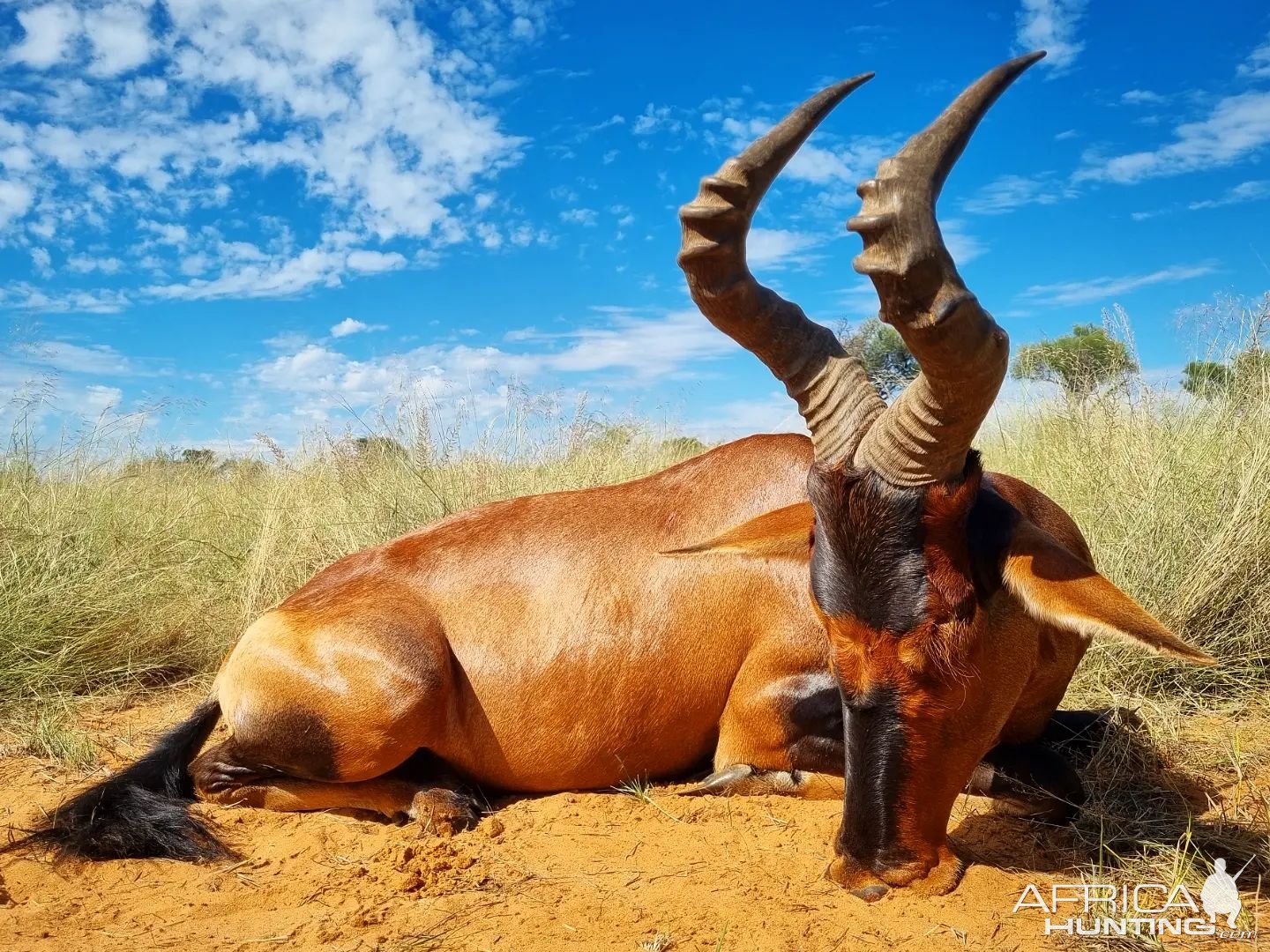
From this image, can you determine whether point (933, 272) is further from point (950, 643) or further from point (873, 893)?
point (873, 893)

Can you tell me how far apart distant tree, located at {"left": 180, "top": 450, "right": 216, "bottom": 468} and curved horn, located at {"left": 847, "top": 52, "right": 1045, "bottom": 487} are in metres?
14.5

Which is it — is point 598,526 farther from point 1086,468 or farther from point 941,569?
point 1086,468

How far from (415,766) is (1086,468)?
5.96 metres

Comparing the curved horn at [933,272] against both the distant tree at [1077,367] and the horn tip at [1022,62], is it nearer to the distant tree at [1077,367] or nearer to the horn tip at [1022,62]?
the horn tip at [1022,62]

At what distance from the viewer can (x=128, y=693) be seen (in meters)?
7.35

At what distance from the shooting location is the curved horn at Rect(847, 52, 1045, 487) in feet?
9.47

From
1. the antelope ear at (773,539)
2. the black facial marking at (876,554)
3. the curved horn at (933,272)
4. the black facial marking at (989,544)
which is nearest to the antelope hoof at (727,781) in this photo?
the antelope ear at (773,539)

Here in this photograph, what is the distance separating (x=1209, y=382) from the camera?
342 inches

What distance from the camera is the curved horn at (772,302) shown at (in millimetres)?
3377

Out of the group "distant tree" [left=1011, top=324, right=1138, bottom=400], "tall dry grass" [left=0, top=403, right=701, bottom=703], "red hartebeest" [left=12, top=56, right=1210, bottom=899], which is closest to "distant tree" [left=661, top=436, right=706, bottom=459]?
"tall dry grass" [left=0, top=403, right=701, bottom=703]

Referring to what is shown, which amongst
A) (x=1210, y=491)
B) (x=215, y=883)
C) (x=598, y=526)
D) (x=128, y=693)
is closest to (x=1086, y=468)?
(x=1210, y=491)

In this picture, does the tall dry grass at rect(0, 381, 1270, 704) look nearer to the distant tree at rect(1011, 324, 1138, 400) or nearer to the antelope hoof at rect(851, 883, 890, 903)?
the distant tree at rect(1011, 324, 1138, 400)

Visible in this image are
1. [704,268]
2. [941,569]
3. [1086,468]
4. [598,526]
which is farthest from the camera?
[1086,468]

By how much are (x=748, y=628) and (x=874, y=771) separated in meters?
1.41
